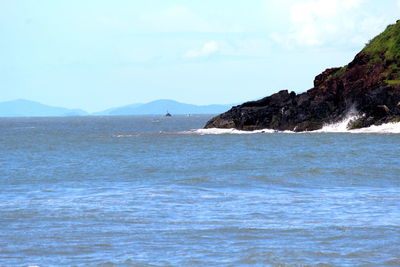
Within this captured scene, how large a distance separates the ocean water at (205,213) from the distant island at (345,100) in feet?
120

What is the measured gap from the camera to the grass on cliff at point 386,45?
308ft

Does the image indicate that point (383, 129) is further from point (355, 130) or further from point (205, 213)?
point (205, 213)

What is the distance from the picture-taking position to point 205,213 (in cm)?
2297

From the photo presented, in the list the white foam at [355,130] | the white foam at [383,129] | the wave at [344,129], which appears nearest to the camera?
the white foam at [383,129]

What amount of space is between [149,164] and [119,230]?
27.2 metres

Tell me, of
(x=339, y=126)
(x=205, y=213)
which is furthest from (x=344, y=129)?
(x=205, y=213)

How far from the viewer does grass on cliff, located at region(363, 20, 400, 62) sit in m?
94.0

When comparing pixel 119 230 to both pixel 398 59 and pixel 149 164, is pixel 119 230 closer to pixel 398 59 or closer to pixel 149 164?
pixel 149 164

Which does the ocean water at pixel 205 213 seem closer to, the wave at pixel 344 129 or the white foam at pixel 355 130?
Answer: the white foam at pixel 355 130

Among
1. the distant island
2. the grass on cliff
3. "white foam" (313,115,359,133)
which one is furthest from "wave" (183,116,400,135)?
the grass on cliff

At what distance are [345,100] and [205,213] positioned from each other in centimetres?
6697

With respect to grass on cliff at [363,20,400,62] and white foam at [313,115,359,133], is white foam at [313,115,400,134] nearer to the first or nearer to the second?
white foam at [313,115,359,133]

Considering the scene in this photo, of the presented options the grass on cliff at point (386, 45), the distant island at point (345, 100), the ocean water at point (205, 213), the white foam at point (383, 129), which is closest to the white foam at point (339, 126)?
the distant island at point (345, 100)

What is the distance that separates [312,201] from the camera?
2544 cm
